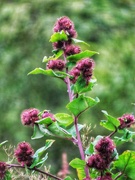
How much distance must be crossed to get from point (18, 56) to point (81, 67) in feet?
13.7

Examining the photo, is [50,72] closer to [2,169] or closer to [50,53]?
[2,169]

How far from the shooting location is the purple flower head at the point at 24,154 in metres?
1.18

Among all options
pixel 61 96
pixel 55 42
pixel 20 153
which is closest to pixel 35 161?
pixel 20 153

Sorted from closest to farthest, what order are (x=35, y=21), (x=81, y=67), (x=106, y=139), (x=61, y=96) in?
(x=106, y=139) < (x=81, y=67) < (x=61, y=96) < (x=35, y=21)

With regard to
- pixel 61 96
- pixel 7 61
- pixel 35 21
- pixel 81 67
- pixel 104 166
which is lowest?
pixel 104 166

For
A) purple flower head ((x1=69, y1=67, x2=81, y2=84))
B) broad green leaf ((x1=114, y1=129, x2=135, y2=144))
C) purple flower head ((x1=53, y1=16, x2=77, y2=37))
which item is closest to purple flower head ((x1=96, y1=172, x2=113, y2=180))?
broad green leaf ((x1=114, y1=129, x2=135, y2=144))

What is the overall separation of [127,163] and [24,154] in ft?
0.73

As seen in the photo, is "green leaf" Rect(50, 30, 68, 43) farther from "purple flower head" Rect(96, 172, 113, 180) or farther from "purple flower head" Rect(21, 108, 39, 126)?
"purple flower head" Rect(96, 172, 113, 180)

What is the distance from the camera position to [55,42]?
4.27ft

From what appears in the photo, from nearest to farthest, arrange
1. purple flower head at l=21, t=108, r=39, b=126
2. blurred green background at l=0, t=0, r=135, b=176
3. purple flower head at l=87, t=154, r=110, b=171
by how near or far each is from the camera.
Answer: purple flower head at l=87, t=154, r=110, b=171
purple flower head at l=21, t=108, r=39, b=126
blurred green background at l=0, t=0, r=135, b=176

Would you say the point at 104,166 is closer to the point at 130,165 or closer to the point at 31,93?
the point at 130,165

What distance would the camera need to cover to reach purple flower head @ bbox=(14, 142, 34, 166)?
1178 millimetres

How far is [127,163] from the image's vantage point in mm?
1154

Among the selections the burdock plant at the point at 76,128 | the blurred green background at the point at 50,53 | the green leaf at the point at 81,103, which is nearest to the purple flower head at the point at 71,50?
the burdock plant at the point at 76,128
